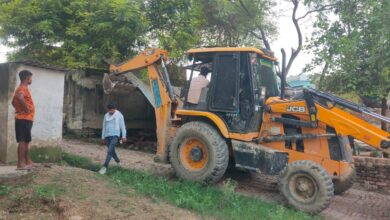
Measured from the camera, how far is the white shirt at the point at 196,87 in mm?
7992

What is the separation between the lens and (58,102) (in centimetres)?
864

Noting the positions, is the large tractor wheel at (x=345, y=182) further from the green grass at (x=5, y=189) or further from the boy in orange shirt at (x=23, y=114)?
the boy in orange shirt at (x=23, y=114)

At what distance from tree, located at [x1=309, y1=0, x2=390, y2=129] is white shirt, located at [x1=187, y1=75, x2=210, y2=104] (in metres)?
3.99

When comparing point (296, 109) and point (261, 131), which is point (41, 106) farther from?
point (296, 109)

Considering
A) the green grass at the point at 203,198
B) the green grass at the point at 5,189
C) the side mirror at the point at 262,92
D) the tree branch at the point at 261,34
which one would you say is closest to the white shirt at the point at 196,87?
the side mirror at the point at 262,92

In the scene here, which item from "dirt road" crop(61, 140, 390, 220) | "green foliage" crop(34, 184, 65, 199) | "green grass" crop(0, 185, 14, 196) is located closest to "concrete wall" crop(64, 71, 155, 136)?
"dirt road" crop(61, 140, 390, 220)

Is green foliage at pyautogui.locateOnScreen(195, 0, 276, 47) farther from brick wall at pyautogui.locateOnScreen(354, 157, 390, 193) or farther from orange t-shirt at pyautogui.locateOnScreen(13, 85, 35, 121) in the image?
orange t-shirt at pyautogui.locateOnScreen(13, 85, 35, 121)

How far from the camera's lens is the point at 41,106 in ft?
27.2

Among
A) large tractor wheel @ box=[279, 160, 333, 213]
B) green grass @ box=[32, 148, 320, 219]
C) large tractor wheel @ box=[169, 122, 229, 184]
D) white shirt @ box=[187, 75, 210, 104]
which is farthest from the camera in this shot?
white shirt @ box=[187, 75, 210, 104]

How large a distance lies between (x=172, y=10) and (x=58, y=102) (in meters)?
6.93

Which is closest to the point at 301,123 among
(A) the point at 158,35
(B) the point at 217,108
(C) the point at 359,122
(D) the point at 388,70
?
(C) the point at 359,122

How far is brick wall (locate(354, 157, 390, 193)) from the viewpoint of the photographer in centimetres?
941

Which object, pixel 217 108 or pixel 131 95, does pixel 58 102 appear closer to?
pixel 217 108

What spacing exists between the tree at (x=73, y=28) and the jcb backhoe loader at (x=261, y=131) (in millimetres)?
5540
